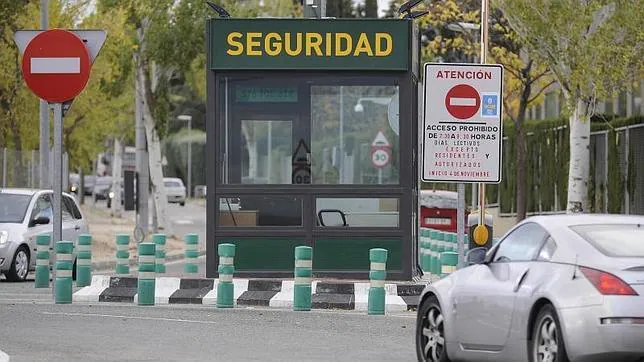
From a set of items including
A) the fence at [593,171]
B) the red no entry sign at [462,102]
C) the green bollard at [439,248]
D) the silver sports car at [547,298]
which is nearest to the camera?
the silver sports car at [547,298]

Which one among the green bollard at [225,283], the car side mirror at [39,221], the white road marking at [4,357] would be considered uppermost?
the car side mirror at [39,221]

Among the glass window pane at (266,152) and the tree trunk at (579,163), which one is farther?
the tree trunk at (579,163)

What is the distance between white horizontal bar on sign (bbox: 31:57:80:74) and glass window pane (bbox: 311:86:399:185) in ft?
12.9

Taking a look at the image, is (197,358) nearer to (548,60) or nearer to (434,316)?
(434,316)

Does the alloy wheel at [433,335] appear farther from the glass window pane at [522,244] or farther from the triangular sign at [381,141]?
the triangular sign at [381,141]

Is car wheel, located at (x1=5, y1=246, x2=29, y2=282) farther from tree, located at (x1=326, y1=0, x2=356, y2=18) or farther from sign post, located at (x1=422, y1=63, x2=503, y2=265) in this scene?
tree, located at (x1=326, y1=0, x2=356, y2=18)

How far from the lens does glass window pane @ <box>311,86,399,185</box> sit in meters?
22.6

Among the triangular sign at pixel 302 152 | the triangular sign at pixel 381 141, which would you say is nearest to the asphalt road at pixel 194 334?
the triangular sign at pixel 302 152

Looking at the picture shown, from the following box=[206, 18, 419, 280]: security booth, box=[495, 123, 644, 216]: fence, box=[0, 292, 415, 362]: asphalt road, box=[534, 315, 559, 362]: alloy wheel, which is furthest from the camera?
box=[495, 123, 644, 216]: fence

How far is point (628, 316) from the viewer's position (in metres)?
10.5

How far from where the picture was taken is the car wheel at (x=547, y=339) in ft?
35.3

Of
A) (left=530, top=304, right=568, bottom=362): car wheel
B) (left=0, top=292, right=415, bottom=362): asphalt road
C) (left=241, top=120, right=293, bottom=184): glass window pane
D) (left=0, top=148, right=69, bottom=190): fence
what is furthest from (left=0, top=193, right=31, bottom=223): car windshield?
(left=530, top=304, right=568, bottom=362): car wheel

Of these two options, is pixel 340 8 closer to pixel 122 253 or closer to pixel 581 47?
pixel 581 47

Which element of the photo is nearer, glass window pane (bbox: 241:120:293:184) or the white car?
glass window pane (bbox: 241:120:293:184)
